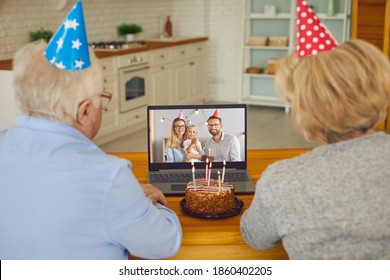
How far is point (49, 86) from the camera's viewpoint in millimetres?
1276

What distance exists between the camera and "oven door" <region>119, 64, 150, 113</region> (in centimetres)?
586

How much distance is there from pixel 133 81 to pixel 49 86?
4823 mm

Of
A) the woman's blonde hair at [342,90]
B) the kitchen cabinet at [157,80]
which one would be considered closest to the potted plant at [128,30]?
the kitchen cabinet at [157,80]

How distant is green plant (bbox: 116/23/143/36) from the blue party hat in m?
5.44

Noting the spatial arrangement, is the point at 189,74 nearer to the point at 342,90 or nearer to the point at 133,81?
the point at 133,81

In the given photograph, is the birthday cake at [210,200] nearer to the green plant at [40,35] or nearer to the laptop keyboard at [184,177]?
the laptop keyboard at [184,177]

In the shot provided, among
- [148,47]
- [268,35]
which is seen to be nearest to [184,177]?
[148,47]

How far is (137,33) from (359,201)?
597 centimetres

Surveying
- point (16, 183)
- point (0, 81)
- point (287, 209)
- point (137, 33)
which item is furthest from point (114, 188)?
point (137, 33)

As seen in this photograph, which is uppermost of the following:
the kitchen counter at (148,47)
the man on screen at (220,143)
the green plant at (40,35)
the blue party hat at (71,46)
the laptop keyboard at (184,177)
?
the blue party hat at (71,46)

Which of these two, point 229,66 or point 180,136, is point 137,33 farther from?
point 180,136

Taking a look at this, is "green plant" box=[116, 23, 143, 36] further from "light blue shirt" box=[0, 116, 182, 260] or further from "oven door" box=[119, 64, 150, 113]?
"light blue shirt" box=[0, 116, 182, 260]

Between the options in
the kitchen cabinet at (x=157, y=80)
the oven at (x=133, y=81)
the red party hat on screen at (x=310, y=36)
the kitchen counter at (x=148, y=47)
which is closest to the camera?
the red party hat on screen at (x=310, y=36)

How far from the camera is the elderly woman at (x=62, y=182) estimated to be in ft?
4.14
